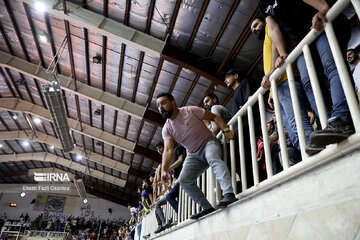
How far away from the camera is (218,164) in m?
2.09

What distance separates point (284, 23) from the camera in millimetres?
1836

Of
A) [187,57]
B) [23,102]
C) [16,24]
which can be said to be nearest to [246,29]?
[187,57]

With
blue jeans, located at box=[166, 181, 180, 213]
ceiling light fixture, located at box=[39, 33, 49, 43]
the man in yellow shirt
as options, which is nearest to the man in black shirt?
the man in yellow shirt

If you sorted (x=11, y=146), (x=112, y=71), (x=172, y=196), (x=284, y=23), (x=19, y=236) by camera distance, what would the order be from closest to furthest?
(x=284, y=23), (x=172, y=196), (x=112, y=71), (x=19, y=236), (x=11, y=146)

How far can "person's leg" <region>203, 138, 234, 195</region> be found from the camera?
76.6 inches

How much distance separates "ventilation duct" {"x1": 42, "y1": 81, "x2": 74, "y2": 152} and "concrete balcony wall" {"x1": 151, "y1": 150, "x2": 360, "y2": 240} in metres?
7.61

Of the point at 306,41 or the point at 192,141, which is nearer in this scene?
the point at 306,41

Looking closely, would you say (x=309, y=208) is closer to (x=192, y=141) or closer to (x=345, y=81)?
(x=345, y=81)

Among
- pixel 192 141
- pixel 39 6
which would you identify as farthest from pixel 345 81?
pixel 39 6

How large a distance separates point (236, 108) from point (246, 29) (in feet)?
12.8

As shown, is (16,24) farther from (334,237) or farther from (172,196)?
(334,237)

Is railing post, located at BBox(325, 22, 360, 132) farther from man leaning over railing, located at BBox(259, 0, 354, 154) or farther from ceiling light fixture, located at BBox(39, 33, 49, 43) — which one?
ceiling light fixture, located at BBox(39, 33, 49, 43)

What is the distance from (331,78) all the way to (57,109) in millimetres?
9045

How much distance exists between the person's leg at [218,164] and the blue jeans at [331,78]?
0.87 m
